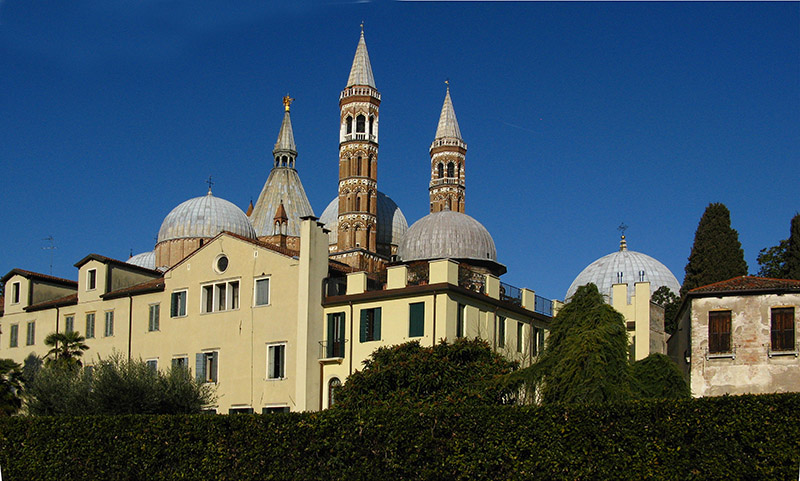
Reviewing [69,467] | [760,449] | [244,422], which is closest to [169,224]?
[69,467]

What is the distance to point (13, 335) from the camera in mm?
48406

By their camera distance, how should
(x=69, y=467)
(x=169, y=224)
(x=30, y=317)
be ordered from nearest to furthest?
(x=69, y=467) < (x=30, y=317) < (x=169, y=224)

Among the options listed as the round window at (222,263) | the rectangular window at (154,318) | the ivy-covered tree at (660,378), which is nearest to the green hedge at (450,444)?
the ivy-covered tree at (660,378)

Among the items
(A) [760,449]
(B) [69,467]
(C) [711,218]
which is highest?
(C) [711,218]

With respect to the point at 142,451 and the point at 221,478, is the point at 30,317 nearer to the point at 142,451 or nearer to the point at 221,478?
the point at 142,451

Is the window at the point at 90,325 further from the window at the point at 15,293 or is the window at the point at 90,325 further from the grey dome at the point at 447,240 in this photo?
the grey dome at the point at 447,240

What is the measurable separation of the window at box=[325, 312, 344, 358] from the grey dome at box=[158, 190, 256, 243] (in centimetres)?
3701

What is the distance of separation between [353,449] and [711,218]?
135 ft

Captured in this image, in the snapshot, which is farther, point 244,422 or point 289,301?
point 289,301

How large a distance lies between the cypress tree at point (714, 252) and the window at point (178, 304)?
98.7 ft

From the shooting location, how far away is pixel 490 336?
38781 millimetres

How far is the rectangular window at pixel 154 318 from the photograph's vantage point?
42375 mm

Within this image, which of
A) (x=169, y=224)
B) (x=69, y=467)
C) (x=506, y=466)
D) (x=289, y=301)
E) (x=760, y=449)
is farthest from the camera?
(x=169, y=224)

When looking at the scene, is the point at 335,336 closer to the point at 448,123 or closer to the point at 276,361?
the point at 276,361
